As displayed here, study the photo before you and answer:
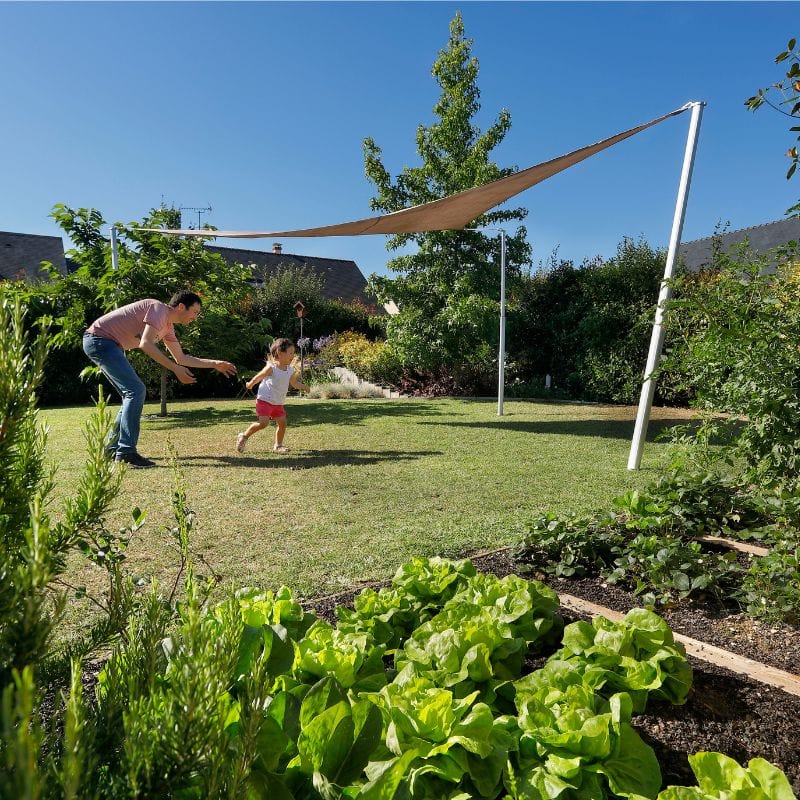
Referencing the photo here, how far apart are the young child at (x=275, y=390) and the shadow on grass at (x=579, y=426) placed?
9.93ft

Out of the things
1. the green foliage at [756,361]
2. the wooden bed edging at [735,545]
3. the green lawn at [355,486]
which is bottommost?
the green lawn at [355,486]

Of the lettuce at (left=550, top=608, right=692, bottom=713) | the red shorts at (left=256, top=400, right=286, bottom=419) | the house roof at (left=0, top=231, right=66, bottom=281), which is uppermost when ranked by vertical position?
the house roof at (left=0, top=231, right=66, bottom=281)

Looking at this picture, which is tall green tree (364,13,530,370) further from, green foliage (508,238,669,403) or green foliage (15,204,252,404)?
green foliage (15,204,252,404)

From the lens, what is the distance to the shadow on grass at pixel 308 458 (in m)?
6.18

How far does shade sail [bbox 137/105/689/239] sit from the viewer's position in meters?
5.22

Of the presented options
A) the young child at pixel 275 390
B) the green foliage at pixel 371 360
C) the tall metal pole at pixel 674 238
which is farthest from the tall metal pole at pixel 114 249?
the tall metal pole at pixel 674 238

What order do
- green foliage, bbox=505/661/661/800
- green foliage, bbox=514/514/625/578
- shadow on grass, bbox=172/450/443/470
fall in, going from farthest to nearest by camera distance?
shadow on grass, bbox=172/450/443/470
green foliage, bbox=514/514/625/578
green foliage, bbox=505/661/661/800

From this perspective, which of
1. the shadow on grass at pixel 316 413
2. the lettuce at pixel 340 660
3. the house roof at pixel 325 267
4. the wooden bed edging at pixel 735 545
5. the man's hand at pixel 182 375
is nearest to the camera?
the lettuce at pixel 340 660

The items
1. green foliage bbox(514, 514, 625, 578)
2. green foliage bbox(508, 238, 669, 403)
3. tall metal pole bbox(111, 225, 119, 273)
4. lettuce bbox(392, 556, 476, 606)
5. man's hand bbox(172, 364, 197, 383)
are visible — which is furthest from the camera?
green foliage bbox(508, 238, 669, 403)

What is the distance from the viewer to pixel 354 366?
17.5 metres

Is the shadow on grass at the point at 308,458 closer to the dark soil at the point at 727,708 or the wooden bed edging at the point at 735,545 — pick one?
the wooden bed edging at the point at 735,545

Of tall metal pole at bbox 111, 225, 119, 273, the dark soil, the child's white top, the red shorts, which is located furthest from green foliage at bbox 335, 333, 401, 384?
the dark soil

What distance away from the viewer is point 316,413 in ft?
36.7

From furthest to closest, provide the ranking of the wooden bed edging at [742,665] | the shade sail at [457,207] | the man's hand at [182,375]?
the man's hand at [182,375]
the shade sail at [457,207]
the wooden bed edging at [742,665]
